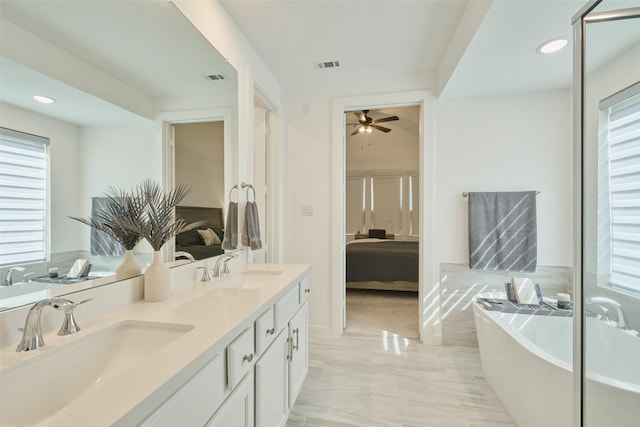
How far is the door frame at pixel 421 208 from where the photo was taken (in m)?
2.66

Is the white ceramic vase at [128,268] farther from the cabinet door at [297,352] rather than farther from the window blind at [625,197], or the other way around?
the window blind at [625,197]

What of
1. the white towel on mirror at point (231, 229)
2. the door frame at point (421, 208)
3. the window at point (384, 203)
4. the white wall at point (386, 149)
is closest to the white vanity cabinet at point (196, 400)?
the white towel on mirror at point (231, 229)

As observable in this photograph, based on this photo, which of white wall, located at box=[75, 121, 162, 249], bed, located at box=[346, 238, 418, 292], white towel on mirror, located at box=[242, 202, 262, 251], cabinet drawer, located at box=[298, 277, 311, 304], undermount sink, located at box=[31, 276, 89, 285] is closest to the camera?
undermount sink, located at box=[31, 276, 89, 285]

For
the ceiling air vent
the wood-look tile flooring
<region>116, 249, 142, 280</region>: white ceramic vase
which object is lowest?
the wood-look tile flooring

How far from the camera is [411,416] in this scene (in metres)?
1.71

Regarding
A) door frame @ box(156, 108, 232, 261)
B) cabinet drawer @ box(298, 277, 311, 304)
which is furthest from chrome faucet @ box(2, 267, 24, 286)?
cabinet drawer @ box(298, 277, 311, 304)

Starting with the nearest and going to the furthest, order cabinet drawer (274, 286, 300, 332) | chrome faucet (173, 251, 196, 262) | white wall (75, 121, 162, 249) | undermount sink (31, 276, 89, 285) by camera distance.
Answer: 1. undermount sink (31, 276, 89, 285)
2. white wall (75, 121, 162, 249)
3. cabinet drawer (274, 286, 300, 332)
4. chrome faucet (173, 251, 196, 262)

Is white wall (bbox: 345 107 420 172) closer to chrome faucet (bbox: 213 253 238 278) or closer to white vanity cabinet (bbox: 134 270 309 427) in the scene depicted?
chrome faucet (bbox: 213 253 238 278)

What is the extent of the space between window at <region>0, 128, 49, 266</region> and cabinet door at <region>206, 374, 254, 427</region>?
2.52 feet

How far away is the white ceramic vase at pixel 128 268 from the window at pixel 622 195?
2073 millimetres

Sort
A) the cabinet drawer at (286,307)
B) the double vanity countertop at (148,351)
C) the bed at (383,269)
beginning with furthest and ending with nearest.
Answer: the bed at (383,269), the cabinet drawer at (286,307), the double vanity countertop at (148,351)

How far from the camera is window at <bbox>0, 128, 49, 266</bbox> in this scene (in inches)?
30.8

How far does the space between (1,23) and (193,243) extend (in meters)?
1.12

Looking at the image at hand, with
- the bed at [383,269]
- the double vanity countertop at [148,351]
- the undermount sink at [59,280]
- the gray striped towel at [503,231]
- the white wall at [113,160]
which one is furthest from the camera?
the bed at [383,269]
